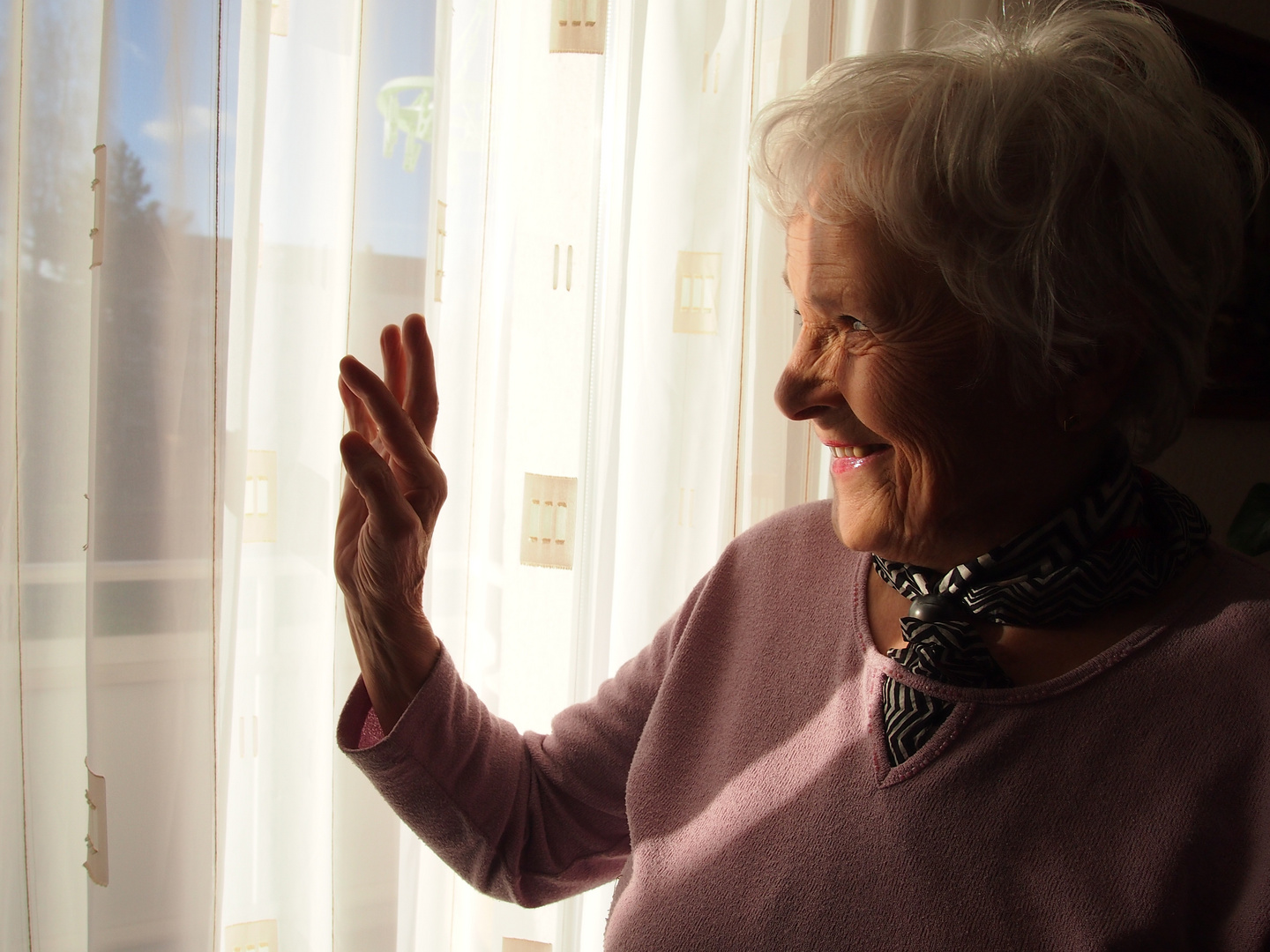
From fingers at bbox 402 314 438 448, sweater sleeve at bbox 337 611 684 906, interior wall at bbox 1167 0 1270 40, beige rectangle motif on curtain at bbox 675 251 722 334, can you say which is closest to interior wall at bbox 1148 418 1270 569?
interior wall at bbox 1167 0 1270 40

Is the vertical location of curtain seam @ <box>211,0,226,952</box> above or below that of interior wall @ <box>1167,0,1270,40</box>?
below

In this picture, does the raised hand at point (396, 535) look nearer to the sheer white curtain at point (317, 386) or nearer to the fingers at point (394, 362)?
the fingers at point (394, 362)

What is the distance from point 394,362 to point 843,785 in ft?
1.95

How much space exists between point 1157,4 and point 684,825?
1.79 meters

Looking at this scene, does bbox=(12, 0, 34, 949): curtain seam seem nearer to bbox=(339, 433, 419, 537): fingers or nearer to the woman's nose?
bbox=(339, 433, 419, 537): fingers

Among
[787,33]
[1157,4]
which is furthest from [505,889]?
[1157,4]

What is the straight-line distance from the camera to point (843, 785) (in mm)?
762

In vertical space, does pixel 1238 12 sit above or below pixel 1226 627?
above

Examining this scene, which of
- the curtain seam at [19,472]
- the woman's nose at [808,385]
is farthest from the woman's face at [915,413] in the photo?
the curtain seam at [19,472]

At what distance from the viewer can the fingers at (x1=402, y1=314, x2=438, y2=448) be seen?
34.4 inches

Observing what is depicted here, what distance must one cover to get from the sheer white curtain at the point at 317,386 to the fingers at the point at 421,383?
19 cm

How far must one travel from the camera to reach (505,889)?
962 millimetres

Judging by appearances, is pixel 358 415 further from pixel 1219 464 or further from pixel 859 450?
pixel 1219 464

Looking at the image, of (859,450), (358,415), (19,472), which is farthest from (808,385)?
(19,472)
